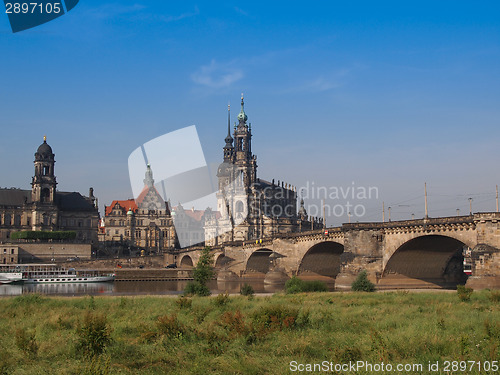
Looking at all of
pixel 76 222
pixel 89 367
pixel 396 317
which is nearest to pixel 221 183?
pixel 76 222

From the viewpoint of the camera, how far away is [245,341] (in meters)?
17.6

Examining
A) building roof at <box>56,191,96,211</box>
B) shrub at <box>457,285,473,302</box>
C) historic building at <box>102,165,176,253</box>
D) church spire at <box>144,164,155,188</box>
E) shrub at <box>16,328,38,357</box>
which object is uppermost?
church spire at <box>144,164,155,188</box>

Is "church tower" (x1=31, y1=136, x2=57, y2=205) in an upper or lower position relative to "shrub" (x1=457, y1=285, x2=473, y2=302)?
upper

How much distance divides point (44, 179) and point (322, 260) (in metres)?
73.2

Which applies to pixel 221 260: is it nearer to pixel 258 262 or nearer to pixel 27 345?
pixel 258 262

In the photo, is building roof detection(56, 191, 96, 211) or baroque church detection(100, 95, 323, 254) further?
baroque church detection(100, 95, 323, 254)

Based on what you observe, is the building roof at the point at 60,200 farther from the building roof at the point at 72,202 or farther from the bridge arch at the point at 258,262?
the bridge arch at the point at 258,262

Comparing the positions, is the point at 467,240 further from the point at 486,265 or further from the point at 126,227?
the point at 126,227

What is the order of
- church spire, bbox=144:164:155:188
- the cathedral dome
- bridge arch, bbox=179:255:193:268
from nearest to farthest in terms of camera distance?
bridge arch, bbox=179:255:193:268
the cathedral dome
church spire, bbox=144:164:155:188

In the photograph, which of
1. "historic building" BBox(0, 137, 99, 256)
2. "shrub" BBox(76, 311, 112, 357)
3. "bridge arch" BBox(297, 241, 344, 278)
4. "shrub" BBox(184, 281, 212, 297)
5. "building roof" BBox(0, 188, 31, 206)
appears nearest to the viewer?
"shrub" BBox(76, 311, 112, 357)

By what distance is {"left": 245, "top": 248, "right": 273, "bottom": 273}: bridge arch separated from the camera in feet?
289

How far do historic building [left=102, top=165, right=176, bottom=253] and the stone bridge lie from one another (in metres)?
69.4

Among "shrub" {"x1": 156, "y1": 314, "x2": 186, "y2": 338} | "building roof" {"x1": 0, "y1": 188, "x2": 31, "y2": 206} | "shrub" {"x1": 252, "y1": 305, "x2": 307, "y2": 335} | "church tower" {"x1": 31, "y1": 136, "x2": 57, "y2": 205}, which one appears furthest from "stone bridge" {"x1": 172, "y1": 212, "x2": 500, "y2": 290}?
"building roof" {"x1": 0, "y1": 188, "x2": 31, "y2": 206}

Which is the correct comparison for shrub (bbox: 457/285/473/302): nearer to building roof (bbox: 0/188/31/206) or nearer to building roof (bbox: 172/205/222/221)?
building roof (bbox: 0/188/31/206)
